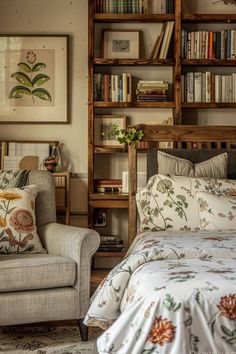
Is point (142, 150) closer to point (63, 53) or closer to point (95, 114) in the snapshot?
point (95, 114)

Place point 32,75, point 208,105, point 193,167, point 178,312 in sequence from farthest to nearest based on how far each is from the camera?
1. point 32,75
2. point 208,105
3. point 193,167
4. point 178,312

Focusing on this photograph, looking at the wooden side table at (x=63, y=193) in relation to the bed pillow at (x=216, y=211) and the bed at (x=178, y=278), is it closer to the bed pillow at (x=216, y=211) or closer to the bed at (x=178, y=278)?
the bed at (x=178, y=278)

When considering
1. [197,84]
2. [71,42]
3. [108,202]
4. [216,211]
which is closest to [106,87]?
[71,42]

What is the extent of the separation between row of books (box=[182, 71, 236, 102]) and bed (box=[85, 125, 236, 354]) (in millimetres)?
1157

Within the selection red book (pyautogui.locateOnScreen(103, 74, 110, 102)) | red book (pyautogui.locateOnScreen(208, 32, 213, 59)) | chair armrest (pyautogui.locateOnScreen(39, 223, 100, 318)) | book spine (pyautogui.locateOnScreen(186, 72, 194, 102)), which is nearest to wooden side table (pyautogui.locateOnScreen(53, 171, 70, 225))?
red book (pyautogui.locateOnScreen(103, 74, 110, 102))

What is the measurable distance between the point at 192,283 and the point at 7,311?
124 centimetres

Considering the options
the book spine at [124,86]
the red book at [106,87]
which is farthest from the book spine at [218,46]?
the red book at [106,87]

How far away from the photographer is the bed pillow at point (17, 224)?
10.5 feet

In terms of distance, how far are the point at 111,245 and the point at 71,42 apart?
174 cm

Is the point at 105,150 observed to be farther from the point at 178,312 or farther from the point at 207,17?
the point at 178,312

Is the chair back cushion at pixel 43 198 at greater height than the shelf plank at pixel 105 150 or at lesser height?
lesser

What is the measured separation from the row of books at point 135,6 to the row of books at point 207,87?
0.58m

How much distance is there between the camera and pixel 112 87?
16.0 ft

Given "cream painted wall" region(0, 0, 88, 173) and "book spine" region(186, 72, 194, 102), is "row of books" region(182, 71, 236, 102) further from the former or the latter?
"cream painted wall" region(0, 0, 88, 173)
